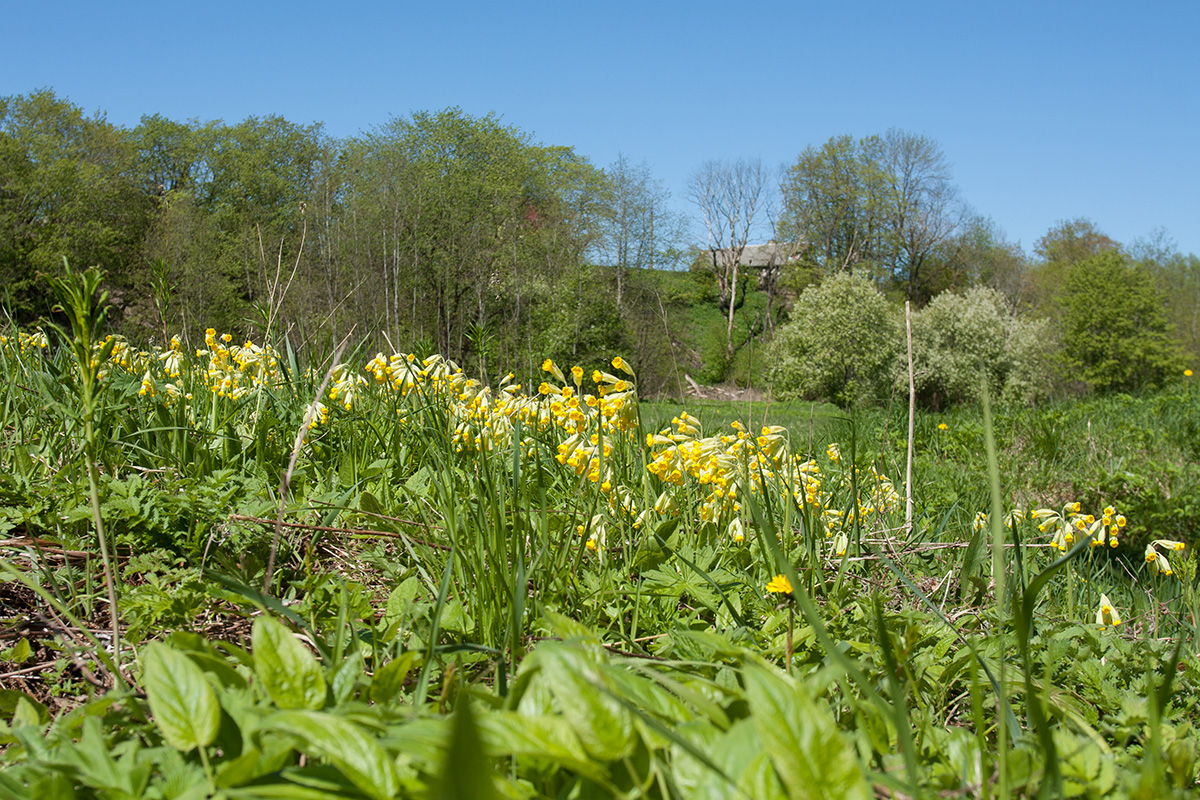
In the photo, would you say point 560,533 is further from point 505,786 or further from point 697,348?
point 697,348

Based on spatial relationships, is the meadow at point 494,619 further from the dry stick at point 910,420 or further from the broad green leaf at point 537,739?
the dry stick at point 910,420

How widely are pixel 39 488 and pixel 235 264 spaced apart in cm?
2943

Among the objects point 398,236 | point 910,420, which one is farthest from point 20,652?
point 398,236

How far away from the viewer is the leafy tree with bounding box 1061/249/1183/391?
2155cm

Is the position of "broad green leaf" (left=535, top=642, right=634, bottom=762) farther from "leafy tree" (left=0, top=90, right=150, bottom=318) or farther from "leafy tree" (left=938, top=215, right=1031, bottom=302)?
"leafy tree" (left=938, top=215, right=1031, bottom=302)

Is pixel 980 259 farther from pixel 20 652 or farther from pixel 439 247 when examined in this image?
pixel 20 652

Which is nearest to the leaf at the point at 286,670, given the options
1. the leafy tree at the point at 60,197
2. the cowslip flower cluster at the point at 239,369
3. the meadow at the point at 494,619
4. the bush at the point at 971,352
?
the meadow at the point at 494,619

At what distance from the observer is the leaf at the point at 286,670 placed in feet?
2.97

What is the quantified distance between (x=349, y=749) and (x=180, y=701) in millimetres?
261

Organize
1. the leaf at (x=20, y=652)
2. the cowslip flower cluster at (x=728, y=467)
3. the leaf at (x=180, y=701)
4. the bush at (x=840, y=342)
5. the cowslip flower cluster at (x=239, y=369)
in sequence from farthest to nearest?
1. the bush at (x=840, y=342)
2. the cowslip flower cluster at (x=239, y=369)
3. the cowslip flower cluster at (x=728, y=467)
4. the leaf at (x=20, y=652)
5. the leaf at (x=180, y=701)

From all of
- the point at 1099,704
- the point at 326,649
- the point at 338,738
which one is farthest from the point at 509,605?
the point at 1099,704

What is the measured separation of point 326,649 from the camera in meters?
1.17

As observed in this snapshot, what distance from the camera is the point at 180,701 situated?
0.84 metres

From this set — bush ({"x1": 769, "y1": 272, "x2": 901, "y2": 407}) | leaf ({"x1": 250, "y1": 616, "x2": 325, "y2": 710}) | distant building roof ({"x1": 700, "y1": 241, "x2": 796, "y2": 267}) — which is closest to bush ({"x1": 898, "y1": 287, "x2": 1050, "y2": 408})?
bush ({"x1": 769, "y1": 272, "x2": 901, "y2": 407})
